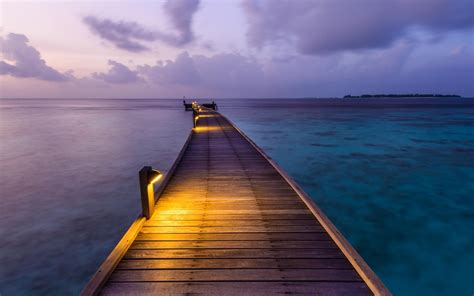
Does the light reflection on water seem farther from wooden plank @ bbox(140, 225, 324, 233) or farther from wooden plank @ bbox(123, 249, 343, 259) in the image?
wooden plank @ bbox(123, 249, 343, 259)

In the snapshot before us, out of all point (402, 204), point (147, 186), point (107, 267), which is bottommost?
point (402, 204)

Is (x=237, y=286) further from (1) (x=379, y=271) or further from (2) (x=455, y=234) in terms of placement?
(2) (x=455, y=234)

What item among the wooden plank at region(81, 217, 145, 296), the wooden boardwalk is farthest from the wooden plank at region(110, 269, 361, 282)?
the wooden plank at region(81, 217, 145, 296)

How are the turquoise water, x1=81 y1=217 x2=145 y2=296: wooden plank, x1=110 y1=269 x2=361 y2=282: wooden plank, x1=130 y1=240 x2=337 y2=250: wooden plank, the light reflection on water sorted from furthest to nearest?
the turquoise water, the light reflection on water, x1=130 y1=240 x2=337 y2=250: wooden plank, x1=110 y1=269 x2=361 y2=282: wooden plank, x1=81 y1=217 x2=145 y2=296: wooden plank

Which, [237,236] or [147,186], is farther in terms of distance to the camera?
[147,186]

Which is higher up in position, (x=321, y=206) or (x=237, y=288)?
(x=237, y=288)

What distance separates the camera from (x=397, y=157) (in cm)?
1800

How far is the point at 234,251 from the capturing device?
13.8 feet

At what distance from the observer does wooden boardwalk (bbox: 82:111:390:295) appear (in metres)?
3.50

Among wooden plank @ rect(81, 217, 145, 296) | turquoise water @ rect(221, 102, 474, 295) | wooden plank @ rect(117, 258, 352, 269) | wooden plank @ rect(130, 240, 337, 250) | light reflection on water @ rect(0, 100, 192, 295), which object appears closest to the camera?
wooden plank @ rect(81, 217, 145, 296)

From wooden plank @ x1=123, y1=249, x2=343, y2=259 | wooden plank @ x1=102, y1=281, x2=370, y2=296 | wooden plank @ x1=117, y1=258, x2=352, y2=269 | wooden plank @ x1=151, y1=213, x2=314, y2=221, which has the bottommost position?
wooden plank @ x1=102, y1=281, x2=370, y2=296

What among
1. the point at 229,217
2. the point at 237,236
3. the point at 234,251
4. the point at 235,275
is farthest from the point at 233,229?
the point at 235,275

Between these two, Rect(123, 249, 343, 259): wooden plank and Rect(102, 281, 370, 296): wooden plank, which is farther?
Rect(123, 249, 343, 259): wooden plank

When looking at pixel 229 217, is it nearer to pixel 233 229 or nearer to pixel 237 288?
pixel 233 229
